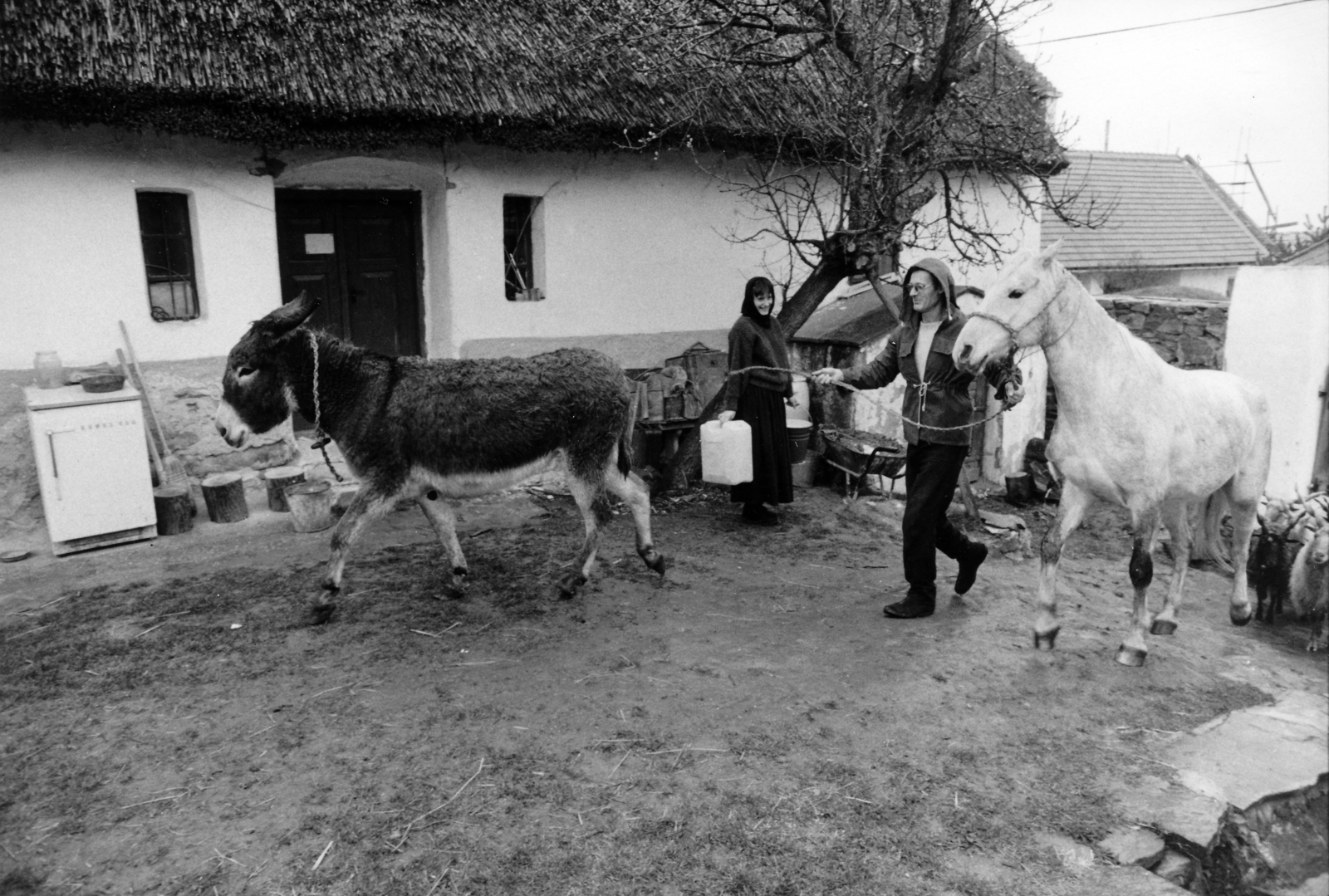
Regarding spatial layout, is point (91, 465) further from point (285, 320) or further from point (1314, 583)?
point (1314, 583)

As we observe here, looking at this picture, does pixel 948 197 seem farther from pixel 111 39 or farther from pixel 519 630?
pixel 111 39

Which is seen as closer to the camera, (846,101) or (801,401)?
(846,101)

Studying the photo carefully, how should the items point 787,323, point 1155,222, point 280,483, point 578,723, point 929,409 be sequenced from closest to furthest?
point 578,723
point 929,409
point 280,483
point 787,323
point 1155,222

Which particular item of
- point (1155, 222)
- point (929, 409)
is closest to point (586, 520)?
point (929, 409)

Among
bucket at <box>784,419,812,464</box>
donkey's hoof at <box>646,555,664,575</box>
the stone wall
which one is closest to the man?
donkey's hoof at <box>646,555,664,575</box>

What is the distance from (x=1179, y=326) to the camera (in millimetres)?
9391

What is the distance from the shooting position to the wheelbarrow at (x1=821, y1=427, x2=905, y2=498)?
817 centimetres

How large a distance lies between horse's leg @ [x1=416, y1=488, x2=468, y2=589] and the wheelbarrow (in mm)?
3733

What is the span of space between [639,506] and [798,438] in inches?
92.5

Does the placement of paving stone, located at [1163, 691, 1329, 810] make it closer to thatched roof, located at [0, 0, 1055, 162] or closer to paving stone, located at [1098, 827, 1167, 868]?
paving stone, located at [1098, 827, 1167, 868]

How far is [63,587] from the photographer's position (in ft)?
20.0

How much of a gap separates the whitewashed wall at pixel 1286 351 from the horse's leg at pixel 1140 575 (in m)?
2.55

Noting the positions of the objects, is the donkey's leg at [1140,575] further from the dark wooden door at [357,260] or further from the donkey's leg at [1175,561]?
the dark wooden door at [357,260]

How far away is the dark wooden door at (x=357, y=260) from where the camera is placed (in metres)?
8.30
